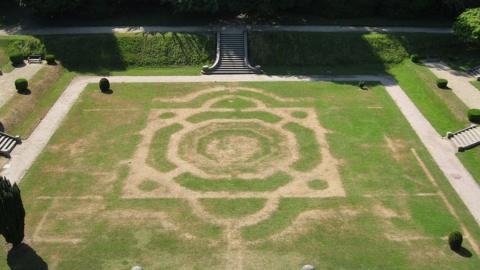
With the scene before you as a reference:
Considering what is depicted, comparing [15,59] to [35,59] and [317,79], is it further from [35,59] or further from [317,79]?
[317,79]

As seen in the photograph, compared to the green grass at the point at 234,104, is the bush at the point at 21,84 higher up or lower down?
higher up

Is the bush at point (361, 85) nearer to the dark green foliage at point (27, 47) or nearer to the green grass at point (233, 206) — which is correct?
the green grass at point (233, 206)

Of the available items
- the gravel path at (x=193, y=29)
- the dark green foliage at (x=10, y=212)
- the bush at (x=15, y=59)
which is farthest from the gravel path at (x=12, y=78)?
the dark green foliage at (x=10, y=212)

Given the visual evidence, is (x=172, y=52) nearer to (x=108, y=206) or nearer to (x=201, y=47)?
(x=201, y=47)

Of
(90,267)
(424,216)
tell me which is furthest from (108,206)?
(424,216)

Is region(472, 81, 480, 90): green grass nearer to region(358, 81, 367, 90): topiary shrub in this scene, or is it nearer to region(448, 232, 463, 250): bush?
region(358, 81, 367, 90): topiary shrub
